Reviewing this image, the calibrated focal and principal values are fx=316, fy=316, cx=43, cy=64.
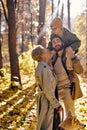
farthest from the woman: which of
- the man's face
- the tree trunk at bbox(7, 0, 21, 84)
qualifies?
the tree trunk at bbox(7, 0, 21, 84)

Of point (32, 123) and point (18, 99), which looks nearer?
point (32, 123)

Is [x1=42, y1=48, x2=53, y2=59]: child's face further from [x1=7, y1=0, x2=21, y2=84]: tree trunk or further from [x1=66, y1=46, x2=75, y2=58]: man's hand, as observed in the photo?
[x1=7, y1=0, x2=21, y2=84]: tree trunk

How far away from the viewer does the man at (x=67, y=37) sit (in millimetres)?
5859

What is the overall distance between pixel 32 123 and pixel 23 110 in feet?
4.56

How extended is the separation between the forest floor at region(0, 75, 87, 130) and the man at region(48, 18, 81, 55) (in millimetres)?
2779

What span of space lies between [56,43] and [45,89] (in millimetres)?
990

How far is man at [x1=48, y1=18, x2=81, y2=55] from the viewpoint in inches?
231

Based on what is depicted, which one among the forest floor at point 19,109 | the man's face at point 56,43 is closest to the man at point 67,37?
the man's face at point 56,43

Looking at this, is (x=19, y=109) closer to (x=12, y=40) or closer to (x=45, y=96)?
(x=45, y=96)

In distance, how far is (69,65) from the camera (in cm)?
592

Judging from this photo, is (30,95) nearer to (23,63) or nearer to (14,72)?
(14,72)

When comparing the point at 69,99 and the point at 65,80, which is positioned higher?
the point at 65,80

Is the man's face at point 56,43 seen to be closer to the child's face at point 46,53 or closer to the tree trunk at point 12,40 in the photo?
the child's face at point 46,53

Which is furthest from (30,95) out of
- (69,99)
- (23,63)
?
(23,63)
